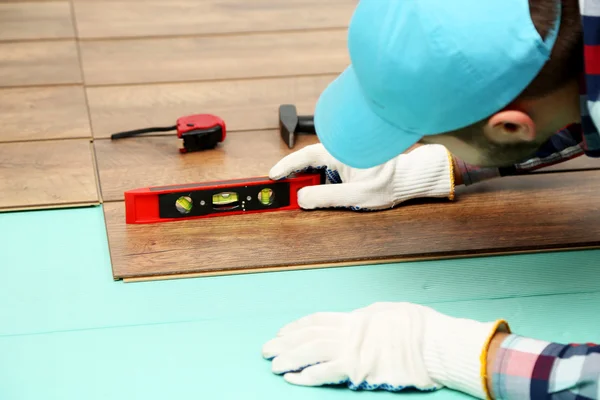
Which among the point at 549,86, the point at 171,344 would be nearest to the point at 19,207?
the point at 171,344

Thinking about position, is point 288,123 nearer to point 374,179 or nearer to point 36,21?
point 374,179

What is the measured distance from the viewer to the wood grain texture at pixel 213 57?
2.11 meters

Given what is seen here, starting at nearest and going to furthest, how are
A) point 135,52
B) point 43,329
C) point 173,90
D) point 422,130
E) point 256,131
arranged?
point 422,130 → point 43,329 → point 256,131 → point 173,90 → point 135,52

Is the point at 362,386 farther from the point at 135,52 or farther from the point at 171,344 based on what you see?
the point at 135,52

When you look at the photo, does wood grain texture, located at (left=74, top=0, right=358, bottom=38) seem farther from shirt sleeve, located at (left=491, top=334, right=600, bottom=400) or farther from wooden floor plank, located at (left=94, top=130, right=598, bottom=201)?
shirt sleeve, located at (left=491, top=334, right=600, bottom=400)

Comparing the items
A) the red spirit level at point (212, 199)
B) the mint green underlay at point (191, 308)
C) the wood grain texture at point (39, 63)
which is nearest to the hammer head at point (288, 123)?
the red spirit level at point (212, 199)

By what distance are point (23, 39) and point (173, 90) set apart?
0.60m

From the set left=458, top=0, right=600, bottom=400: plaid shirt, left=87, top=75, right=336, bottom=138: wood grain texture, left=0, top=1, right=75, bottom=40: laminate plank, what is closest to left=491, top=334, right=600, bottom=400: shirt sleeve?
left=458, top=0, right=600, bottom=400: plaid shirt

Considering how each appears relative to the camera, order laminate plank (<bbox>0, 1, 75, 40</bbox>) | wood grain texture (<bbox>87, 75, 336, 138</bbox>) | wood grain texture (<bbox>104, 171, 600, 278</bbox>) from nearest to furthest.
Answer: wood grain texture (<bbox>104, 171, 600, 278</bbox>) < wood grain texture (<bbox>87, 75, 336, 138</bbox>) < laminate plank (<bbox>0, 1, 75, 40</bbox>)

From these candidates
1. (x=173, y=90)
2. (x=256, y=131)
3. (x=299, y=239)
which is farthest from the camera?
(x=173, y=90)

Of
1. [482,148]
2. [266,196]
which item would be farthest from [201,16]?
[482,148]

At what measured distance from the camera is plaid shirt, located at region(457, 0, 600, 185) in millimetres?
1029

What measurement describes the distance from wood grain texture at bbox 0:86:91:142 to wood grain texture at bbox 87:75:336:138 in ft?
0.11

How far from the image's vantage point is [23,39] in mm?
2340
